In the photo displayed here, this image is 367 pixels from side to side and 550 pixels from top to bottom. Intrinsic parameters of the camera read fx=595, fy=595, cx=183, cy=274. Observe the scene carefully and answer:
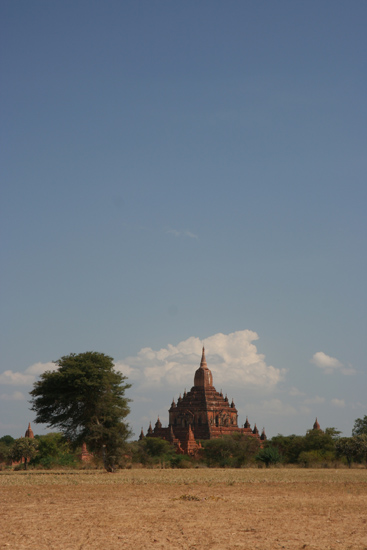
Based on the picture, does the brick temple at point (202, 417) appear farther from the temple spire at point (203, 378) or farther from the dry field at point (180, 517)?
the dry field at point (180, 517)

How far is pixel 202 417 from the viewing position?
361 feet

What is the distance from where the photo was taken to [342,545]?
12633 mm

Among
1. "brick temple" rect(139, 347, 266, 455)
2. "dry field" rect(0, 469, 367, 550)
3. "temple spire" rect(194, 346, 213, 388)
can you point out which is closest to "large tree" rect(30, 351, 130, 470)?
"dry field" rect(0, 469, 367, 550)

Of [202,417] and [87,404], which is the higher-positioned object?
[202,417]

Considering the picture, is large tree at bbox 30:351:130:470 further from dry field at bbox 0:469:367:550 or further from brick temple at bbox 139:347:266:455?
brick temple at bbox 139:347:266:455

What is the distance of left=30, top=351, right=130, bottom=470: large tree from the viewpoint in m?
36.7

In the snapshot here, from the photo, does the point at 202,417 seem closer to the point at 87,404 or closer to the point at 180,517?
the point at 87,404

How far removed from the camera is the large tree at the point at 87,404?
36719 mm

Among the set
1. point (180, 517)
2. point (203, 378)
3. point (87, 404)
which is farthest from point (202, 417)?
point (180, 517)

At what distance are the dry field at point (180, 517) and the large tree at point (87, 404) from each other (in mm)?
10022

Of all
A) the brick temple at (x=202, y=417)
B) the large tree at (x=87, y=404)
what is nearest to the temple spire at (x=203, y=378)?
the brick temple at (x=202, y=417)

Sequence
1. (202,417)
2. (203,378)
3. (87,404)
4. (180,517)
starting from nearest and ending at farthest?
1. (180,517)
2. (87,404)
3. (202,417)
4. (203,378)

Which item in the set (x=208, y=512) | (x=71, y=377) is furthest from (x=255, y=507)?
(x=71, y=377)

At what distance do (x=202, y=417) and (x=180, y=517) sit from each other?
95.7m
